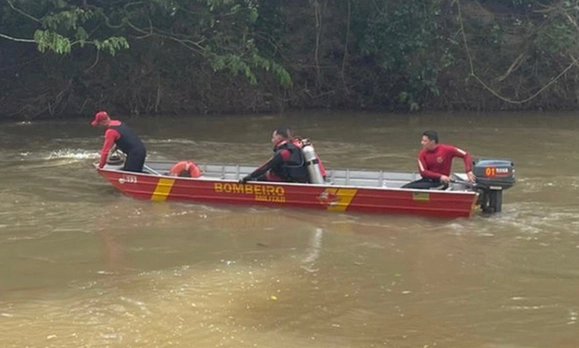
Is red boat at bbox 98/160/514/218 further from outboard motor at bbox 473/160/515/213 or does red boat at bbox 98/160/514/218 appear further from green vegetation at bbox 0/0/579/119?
green vegetation at bbox 0/0/579/119

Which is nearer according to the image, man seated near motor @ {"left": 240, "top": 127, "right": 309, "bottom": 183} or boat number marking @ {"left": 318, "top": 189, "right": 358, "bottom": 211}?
boat number marking @ {"left": 318, "top": 189, "right": 358, "bottom": 211}

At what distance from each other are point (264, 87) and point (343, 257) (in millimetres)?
16031

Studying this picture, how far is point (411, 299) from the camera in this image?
6.98 metres

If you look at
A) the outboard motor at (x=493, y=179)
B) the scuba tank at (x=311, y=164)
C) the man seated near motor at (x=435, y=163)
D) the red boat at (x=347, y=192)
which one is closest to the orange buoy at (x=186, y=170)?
the red boat at (x=347, y=192)

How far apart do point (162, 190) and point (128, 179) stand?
58cm

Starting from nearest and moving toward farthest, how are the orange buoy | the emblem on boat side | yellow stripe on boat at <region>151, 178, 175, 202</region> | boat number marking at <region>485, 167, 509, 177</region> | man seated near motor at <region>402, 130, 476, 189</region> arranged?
boat number marking at <region>485, 167, 509, 177</region>
man seated near motor at <region>402, 130, 476, 189</region>
yellow stripe on boat at <region>151, 178, 175, 202</region>
the emblem on boat side
the orange buoy

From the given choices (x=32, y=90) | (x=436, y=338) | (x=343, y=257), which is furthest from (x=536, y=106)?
(x=436, y=338)

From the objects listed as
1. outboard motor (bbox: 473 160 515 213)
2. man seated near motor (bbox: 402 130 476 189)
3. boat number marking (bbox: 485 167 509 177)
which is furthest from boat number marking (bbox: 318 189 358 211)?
boat number marking (bbox: 485 167 509 177)

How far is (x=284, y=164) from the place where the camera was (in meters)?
10.5

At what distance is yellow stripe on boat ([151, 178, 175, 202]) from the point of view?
11.0 metres

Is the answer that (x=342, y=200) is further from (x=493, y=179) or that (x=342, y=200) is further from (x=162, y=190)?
(x=162, y=190)

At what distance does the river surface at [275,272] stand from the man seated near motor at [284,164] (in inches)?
20.7

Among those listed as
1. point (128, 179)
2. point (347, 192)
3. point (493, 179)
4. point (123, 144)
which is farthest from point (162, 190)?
point (493, 179)

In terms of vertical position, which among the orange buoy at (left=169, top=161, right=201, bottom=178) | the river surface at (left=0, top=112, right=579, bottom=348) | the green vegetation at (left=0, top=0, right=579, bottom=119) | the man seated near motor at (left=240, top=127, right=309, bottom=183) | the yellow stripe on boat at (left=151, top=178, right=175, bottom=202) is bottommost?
the river surface at (left=0, top=112, right=579, bottom=348)
